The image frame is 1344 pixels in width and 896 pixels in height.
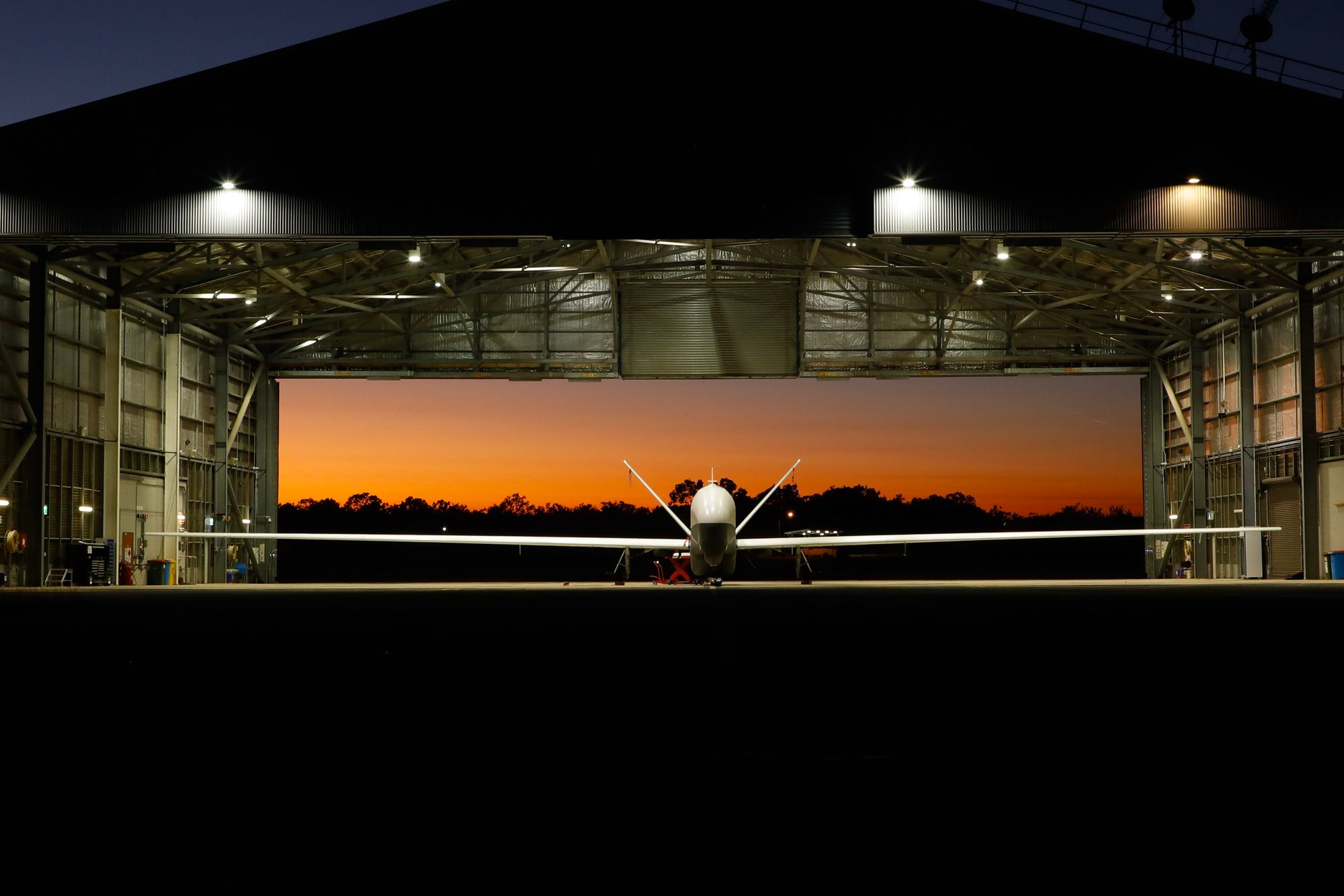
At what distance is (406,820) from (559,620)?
10.2m

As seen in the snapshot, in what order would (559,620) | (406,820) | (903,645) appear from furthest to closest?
(559,620)
(903,645)
(406,820)

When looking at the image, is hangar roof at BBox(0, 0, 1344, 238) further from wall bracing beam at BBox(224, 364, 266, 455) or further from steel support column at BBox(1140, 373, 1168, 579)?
steel support column at BBox(1140, 373, 1168, 579)

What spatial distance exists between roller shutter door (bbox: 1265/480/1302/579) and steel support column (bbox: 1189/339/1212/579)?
382 cm

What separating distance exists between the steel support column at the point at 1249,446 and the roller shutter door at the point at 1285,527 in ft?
1.31


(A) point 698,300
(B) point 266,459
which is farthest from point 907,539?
(B) point 266,459

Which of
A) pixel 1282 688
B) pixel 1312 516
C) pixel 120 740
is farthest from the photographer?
pixel 1312 516

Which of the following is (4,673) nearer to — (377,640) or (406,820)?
(377,640)

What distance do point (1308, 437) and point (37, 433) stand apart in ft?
124

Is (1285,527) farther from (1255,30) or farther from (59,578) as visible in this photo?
(59,578)

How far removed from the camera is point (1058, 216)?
78.9 ft

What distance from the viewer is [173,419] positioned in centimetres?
3772

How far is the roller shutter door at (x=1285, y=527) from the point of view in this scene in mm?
35906

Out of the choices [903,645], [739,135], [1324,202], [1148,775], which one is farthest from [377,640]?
[1324,202]

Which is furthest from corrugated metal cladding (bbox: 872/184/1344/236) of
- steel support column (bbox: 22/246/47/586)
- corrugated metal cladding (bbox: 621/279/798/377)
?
steel support column (bbox: 22/246/47/586)
